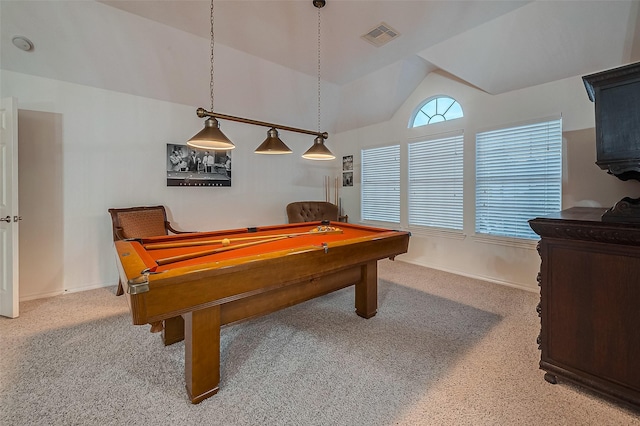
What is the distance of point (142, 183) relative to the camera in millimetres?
3895

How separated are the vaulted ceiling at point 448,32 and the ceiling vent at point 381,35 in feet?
0.23

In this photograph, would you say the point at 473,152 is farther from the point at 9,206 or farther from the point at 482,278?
the point at 9,206

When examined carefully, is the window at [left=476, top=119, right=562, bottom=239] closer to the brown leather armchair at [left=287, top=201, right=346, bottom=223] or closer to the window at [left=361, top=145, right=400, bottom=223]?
the window at [left=361, top=145, right=400, bottom=223]

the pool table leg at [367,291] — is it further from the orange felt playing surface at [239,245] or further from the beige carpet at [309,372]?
the orange felt playing surface at [239,245]

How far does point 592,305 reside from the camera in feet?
5.43

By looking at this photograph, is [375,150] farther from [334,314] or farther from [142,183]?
[142,183]

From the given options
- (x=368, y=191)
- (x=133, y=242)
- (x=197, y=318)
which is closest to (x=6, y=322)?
(x=133, y=242)

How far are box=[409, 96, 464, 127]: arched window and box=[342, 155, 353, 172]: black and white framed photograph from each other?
1.50 m

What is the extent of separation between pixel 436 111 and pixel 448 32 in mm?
1340

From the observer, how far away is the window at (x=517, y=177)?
10.9 feet

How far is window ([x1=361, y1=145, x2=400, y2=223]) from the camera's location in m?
5.08

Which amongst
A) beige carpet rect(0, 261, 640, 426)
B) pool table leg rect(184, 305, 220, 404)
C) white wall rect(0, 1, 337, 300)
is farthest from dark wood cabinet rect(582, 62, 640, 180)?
white wall rect(0, 1, 337, 300)

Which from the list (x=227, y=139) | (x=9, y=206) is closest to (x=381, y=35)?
(x=227, y=139)

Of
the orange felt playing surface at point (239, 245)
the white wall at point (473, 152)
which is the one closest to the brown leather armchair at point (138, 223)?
the orange felt playing surface at point (239, 245)
